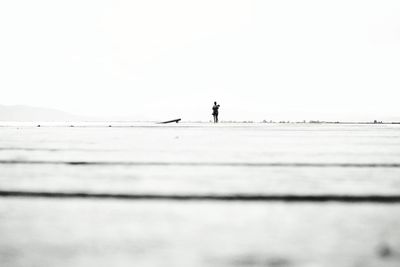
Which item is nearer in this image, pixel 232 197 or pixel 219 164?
pixel 232 197

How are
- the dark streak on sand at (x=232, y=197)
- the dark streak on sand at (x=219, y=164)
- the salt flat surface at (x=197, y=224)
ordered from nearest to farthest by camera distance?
1. the salt flat surface at (x=197, y=224)
2. the dark streak on sand at (x=232, y=197)
3. the dark streak on sand at (x=219, y=164)

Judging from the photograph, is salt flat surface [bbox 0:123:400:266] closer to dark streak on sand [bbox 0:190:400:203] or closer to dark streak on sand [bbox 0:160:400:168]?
dark streak on sand [bbox 0:190:400:203]

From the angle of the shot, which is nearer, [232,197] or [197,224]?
[197,224]

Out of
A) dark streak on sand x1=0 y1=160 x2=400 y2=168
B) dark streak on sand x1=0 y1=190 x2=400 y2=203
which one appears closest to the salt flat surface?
dark streak on sand x1=0 y1=190 x2=400 y2=203

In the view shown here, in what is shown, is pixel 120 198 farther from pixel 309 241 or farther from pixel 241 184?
pixel 309 241

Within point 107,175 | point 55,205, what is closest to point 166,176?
point 107,175

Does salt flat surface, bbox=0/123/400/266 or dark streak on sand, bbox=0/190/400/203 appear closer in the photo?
salt flat surface, bbox=0/123/400/266

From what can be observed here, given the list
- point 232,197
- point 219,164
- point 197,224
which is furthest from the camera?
point 219,164

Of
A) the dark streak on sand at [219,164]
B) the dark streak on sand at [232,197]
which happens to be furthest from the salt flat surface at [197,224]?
the dark streak on sand at [219,164]

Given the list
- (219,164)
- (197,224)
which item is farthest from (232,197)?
(219,164)

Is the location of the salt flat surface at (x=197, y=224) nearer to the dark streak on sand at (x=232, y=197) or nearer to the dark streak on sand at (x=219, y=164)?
the dark streak on sand at (x=232, y=197)

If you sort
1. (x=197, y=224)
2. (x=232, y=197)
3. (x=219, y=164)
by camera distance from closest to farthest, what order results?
(x=197, y=224)
(x=232, y=197)
(x=219, y=164)

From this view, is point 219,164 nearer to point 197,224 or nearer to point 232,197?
point 232,197

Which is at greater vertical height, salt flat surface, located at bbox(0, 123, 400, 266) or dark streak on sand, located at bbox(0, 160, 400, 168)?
dark streak on sand, located at bbox(0, 160, 400, 168)
